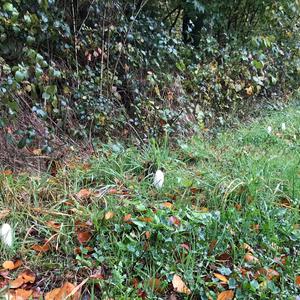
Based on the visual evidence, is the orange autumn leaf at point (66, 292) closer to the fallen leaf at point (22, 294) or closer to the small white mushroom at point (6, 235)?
the fallen leaf at point (22, 294)

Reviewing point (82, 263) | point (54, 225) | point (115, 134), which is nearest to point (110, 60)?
point (115, 134)

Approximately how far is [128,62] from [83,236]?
8.28 feet

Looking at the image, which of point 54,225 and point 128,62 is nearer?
point 54,225

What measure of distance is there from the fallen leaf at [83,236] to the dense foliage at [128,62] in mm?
1039

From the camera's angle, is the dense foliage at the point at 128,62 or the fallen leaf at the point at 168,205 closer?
the fallen leaf at the point at 168,205

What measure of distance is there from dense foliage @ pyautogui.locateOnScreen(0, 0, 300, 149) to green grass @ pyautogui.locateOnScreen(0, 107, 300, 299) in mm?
658

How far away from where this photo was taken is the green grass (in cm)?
205

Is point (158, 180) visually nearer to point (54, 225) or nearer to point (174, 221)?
point (174, 221)

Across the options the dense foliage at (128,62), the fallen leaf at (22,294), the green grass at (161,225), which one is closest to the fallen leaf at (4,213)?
the green grass at (161,225)

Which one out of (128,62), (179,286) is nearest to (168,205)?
(179,286)

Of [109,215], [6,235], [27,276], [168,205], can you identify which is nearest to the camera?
[27,276]

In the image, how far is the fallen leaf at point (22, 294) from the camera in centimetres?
190

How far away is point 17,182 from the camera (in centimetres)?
277

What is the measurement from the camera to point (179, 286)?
2.01 meters
